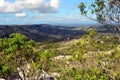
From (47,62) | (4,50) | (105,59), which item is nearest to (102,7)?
(105,59)

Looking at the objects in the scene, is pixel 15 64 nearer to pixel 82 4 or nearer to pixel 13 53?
pixel 13 53

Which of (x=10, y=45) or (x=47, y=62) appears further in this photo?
(x=47, y=62)

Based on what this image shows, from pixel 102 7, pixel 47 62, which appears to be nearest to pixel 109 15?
pixel 102 7

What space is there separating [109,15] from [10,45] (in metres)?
14.1

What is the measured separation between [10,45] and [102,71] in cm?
1334

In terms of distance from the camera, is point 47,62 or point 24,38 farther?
point 47,62

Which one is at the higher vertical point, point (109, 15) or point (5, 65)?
point (109, 15)

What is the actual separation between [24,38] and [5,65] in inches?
185

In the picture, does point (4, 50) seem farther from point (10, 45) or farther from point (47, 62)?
point (47, 62)

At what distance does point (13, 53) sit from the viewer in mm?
39125

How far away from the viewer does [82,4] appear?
38281mm

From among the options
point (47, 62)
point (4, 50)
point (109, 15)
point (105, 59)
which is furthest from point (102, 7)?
point (4, 50)

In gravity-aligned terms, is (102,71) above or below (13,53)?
below

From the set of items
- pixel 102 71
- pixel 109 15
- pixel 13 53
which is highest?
pixel 109 15
